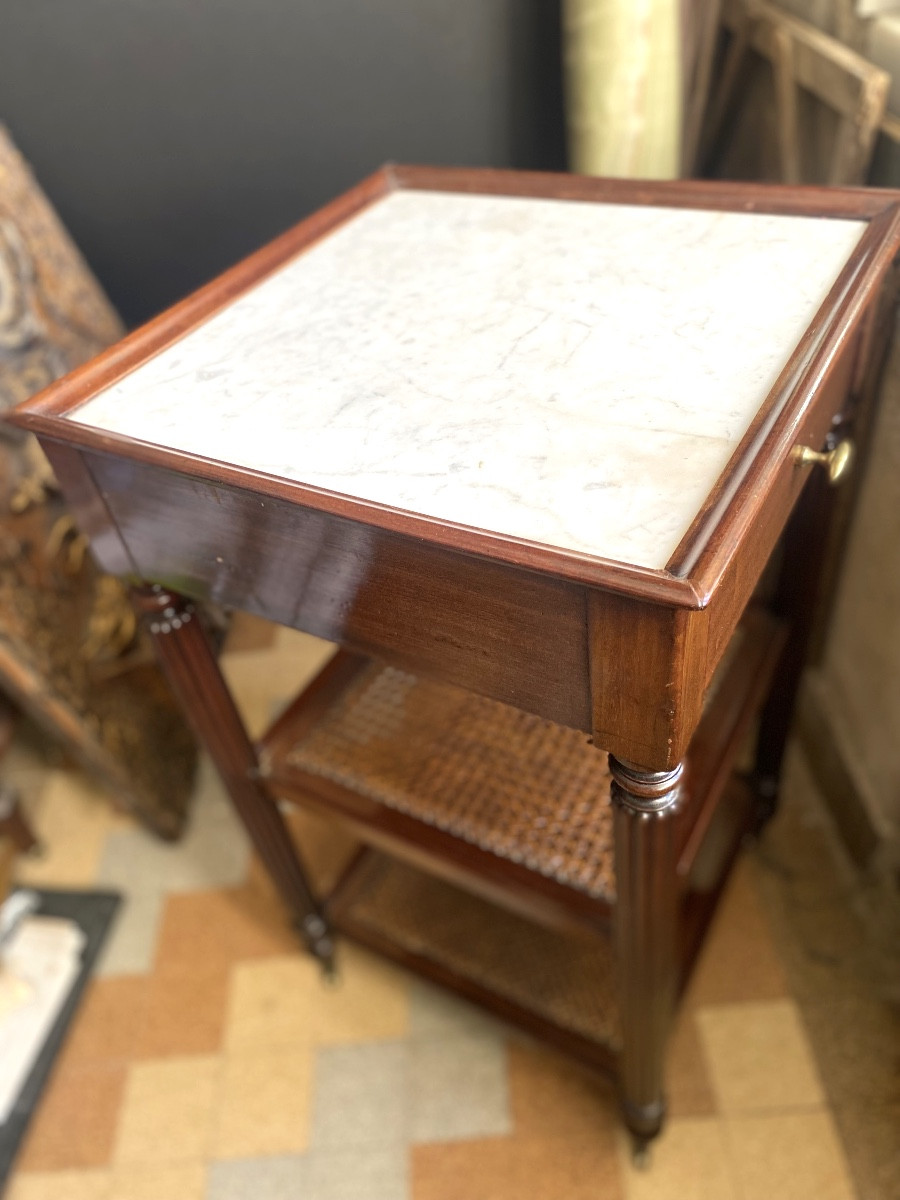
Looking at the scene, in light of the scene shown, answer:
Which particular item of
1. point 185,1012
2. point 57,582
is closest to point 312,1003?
point 185,1012

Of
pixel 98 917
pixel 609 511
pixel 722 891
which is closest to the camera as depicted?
pixel 609 511

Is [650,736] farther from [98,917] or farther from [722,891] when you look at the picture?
[98,917]

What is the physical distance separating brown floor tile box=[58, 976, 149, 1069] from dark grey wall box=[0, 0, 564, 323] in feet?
3.70

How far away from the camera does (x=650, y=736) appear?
532mm

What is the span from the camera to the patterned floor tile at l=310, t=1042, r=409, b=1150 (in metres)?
1.08

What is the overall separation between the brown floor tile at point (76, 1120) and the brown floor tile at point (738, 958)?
751 millimetres

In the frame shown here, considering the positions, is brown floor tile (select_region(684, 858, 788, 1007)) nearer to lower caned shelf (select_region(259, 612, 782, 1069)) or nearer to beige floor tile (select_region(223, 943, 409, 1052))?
lower caned shelf (select_region(259, 612, 782, 1069))

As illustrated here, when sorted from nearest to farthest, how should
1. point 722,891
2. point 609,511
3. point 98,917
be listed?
point 609,511 < point 722,891 < point 98,917

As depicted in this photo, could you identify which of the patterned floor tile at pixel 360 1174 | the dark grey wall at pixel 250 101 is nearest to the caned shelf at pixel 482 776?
the patterned floor tile at pixel 360 1174

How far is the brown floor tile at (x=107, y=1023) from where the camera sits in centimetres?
120

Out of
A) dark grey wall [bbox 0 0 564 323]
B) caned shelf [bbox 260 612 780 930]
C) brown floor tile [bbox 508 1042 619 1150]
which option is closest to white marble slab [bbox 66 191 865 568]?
caned shelf [bbox 260 612 780 930]

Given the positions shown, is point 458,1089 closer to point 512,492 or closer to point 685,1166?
point 685,1166

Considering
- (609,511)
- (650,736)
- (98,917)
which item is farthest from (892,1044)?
(98,917)

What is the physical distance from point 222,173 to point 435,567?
1.06 metres
